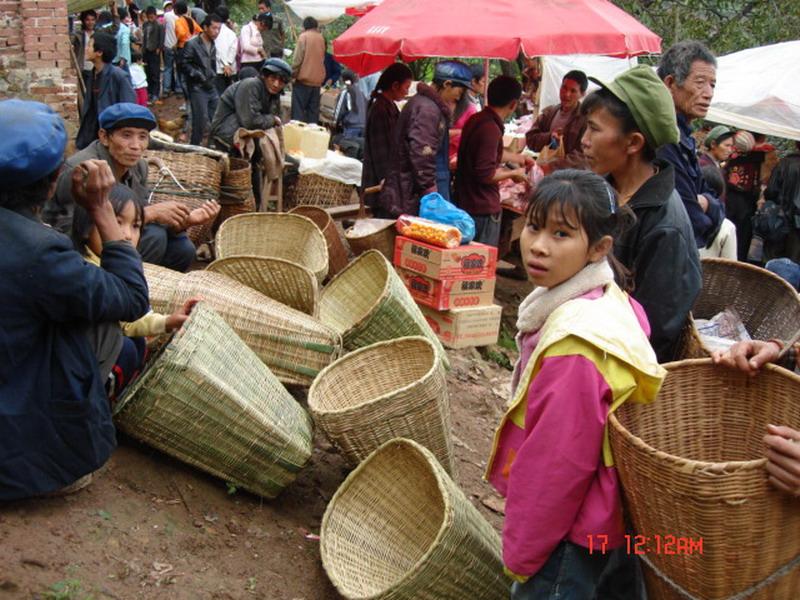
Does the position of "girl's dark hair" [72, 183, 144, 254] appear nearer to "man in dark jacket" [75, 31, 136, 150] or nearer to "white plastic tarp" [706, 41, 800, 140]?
"man in dark jacket" [75, 31, 136, 150]

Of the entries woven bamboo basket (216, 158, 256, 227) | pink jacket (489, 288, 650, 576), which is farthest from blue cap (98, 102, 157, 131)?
pink jacket (489, 288, 650, 576)

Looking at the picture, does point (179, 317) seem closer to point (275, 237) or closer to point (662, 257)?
point (662, 257)

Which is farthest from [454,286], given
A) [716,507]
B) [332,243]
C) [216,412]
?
[716,507]

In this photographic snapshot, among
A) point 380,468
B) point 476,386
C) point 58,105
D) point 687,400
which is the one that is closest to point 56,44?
point 58,105

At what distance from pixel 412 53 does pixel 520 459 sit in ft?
15.9

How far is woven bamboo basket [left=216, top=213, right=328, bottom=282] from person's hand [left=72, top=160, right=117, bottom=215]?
A: 2449mm

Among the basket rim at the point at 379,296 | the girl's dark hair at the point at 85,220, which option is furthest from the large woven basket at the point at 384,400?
the girl's dark hair at the point at 85,220

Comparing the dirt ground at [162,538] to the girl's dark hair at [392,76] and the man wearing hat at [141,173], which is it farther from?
the girl's dark hair at [392,76]

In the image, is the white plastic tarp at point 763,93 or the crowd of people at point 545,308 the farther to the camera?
the white plastic tarp at point 763,93

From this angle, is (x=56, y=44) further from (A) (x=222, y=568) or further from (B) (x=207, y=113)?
(B) (x=207, y=113)

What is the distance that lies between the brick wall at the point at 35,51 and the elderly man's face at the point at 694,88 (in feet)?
16.3

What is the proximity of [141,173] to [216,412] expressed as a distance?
232 centimetres

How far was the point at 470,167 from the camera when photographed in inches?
286
